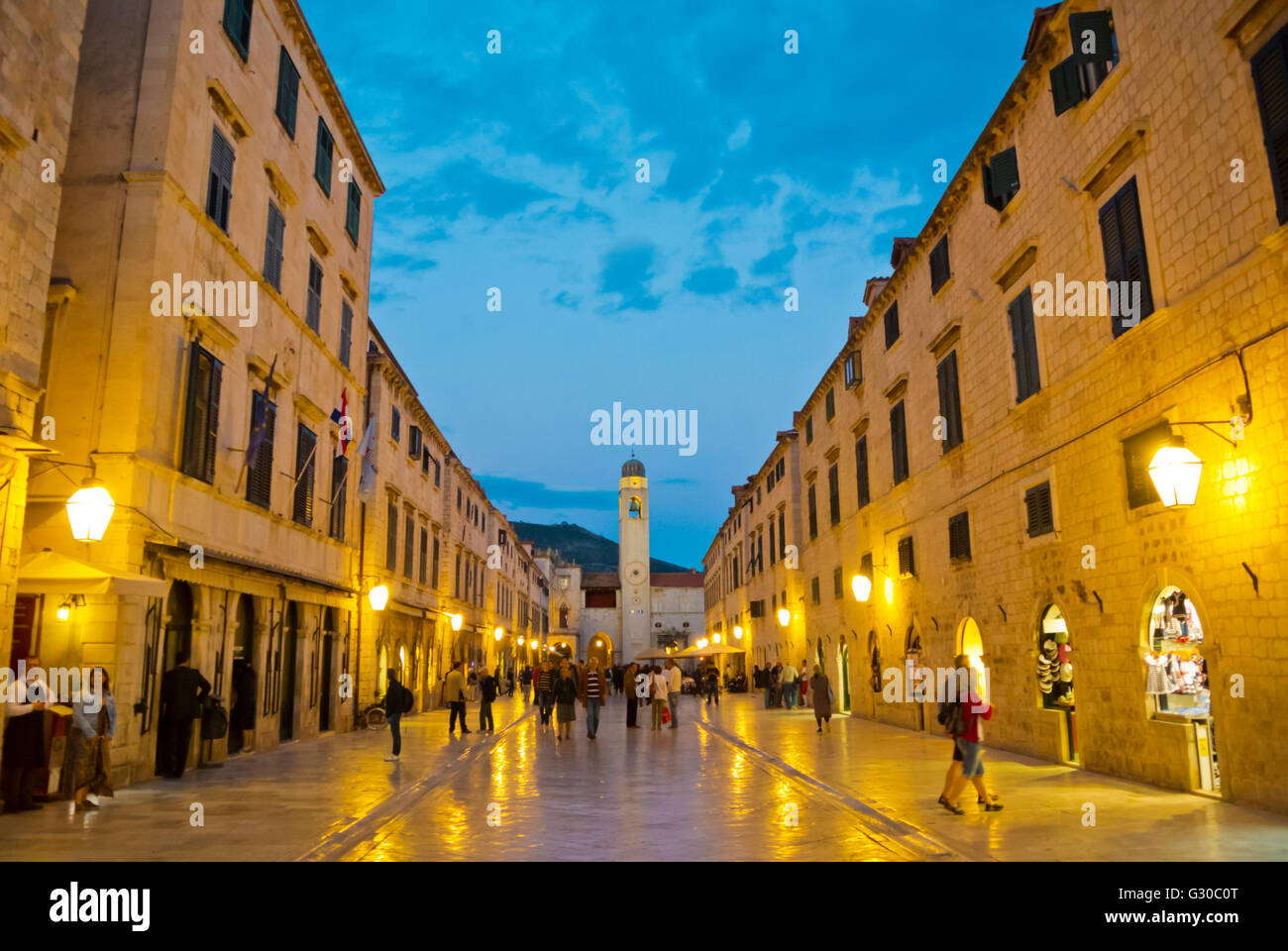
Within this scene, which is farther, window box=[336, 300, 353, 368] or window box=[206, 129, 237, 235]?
window box=[336, 300, 353, 368]

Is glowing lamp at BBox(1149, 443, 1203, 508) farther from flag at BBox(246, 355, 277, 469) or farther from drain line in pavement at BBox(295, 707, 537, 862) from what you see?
flag at BBox(246, 355, 277, 469)

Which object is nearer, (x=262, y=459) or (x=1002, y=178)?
(x=1002, y=178)

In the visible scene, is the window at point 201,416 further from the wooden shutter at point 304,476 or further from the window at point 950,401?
the window at point 950,401

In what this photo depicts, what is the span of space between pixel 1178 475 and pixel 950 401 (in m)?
9.73

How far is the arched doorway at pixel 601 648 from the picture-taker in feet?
296

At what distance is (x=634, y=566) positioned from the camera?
8531cm

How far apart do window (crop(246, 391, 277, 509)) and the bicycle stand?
30.5 feet

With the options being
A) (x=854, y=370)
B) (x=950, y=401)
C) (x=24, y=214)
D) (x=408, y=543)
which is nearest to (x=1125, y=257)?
(x=950, y=401)

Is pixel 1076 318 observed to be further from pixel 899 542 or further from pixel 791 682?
pixel 791 682

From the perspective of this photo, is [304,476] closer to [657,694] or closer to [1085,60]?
[657,694]

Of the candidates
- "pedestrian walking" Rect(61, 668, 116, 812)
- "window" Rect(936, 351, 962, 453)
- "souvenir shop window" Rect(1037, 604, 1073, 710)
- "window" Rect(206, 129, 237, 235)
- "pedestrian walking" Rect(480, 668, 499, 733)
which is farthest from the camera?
"pedestrian walking" Rect(480, 668, 499, 733)

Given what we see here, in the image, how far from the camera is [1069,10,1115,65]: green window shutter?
41.2 feet

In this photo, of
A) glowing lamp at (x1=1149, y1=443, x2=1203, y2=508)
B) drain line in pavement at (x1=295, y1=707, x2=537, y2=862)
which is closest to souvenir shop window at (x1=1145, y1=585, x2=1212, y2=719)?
glowing lamp at (x1=1149, y1=443, x2=1203, y2=508)
